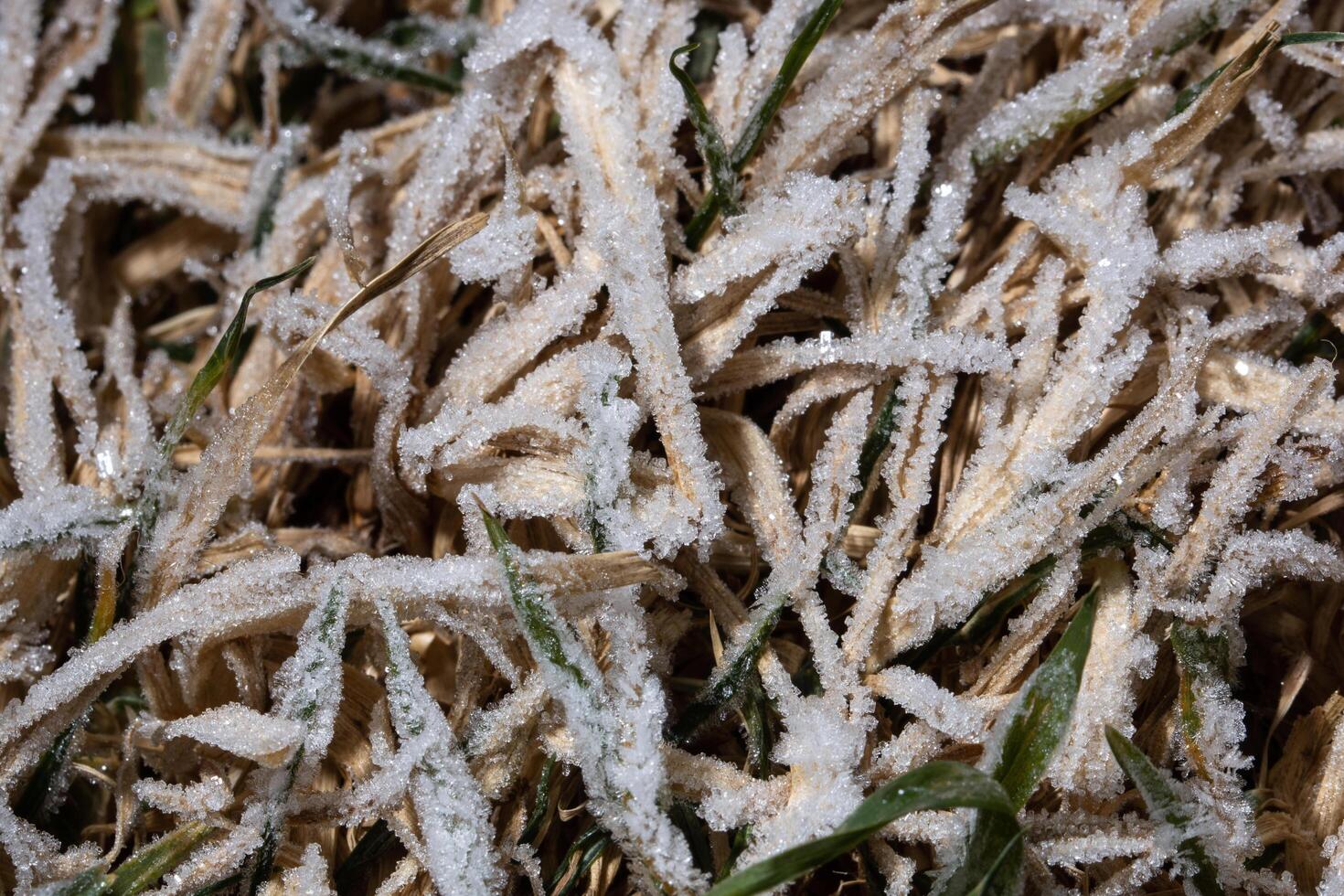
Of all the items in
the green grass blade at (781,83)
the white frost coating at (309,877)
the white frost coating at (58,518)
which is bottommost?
the white frost coating at (309,877)

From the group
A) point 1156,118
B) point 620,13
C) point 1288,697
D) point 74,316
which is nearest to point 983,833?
point 1288,697

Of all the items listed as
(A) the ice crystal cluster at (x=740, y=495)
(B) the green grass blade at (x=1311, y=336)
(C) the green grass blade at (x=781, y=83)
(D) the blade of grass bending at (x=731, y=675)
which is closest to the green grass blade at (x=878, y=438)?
(A) the ice crystal cluster at (x=740, y=495)

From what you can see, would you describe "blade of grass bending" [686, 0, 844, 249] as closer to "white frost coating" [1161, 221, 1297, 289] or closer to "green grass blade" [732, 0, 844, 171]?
"green grass blade" [732, 0, 844, 171]

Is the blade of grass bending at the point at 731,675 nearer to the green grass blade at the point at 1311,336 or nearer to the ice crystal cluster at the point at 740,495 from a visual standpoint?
the ice crystal cluster at the point at 740,495

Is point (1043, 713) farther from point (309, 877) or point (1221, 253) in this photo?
point (309, 877)

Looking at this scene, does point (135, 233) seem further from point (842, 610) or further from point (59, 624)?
point (842, 610)

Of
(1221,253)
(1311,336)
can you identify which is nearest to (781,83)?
(1221,253)
